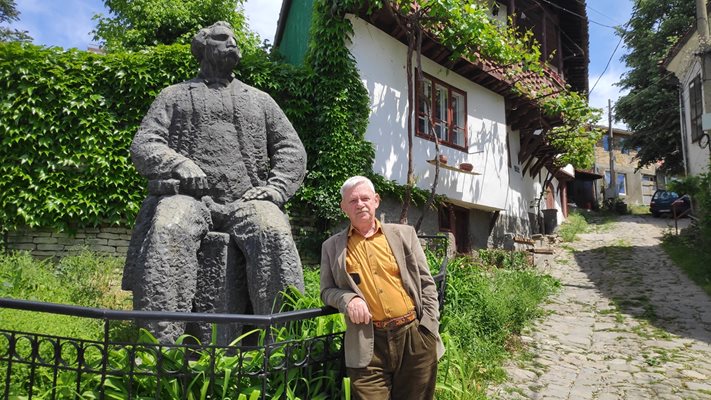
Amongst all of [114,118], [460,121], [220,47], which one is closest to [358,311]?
[220,47]

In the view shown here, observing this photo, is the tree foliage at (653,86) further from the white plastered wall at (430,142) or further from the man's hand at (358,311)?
the man's hand at (358,311)

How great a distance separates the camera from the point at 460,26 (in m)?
9.12

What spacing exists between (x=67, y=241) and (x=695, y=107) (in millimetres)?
16372

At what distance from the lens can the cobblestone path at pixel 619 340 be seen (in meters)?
4.29

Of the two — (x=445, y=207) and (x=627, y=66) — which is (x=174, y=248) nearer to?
(x=445, y=207)

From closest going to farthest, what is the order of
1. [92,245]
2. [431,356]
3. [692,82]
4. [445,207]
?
[431,356] < [92,245] < [445,207] < [692,82]

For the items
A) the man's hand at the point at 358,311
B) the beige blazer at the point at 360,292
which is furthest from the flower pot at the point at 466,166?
the man's hand at the point at 358,311

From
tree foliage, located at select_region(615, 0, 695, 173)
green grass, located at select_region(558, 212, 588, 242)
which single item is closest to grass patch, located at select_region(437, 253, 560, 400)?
green grass, located at select_region(558, 212, 588, 242)

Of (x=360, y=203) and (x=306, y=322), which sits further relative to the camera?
(x=306, y=322)

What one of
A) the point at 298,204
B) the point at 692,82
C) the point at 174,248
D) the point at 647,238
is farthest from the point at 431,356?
the point at 692,82

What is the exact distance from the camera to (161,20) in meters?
11.9

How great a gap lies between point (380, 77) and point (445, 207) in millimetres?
3395

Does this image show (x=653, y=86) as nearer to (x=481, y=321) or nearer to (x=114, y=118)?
(x=481, y=321)

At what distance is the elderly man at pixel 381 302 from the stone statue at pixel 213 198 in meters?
0.82
